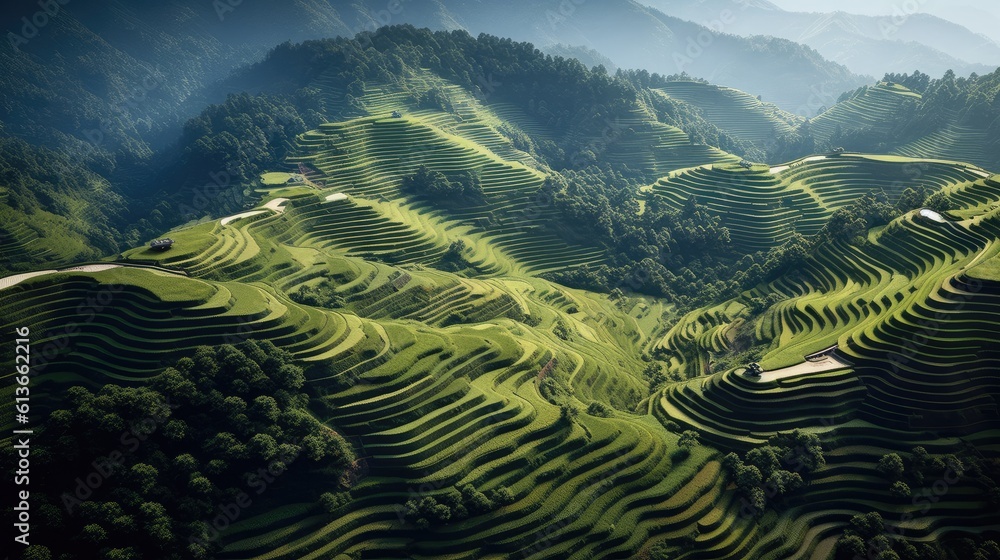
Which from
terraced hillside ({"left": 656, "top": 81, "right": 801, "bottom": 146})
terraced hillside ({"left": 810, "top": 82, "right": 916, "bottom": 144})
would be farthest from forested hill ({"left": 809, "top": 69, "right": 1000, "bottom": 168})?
terraced hillside ({"left": 656, "top": 81, "right": 801, "bottom": 146})

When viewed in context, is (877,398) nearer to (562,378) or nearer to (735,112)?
(562,378)

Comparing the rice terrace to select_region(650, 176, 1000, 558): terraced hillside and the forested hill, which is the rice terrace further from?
the forested hill

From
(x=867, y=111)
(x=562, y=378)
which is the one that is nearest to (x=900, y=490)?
(x=562, y=378)

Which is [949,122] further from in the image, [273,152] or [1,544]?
[1,544]

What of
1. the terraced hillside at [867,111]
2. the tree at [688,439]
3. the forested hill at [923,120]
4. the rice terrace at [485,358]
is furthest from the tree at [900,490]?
the terraced hillside at [867,111]

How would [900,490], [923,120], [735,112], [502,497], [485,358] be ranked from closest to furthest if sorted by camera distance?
1. [502,497]
2. [900,490]
3. [485,358]
4. [923,120]
5. [735,112]

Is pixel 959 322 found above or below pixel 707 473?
above

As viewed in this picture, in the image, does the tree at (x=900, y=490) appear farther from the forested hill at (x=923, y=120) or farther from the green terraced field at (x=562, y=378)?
the forested hill at (x=923, y=120)

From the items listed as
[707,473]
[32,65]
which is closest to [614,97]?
[707,473]
